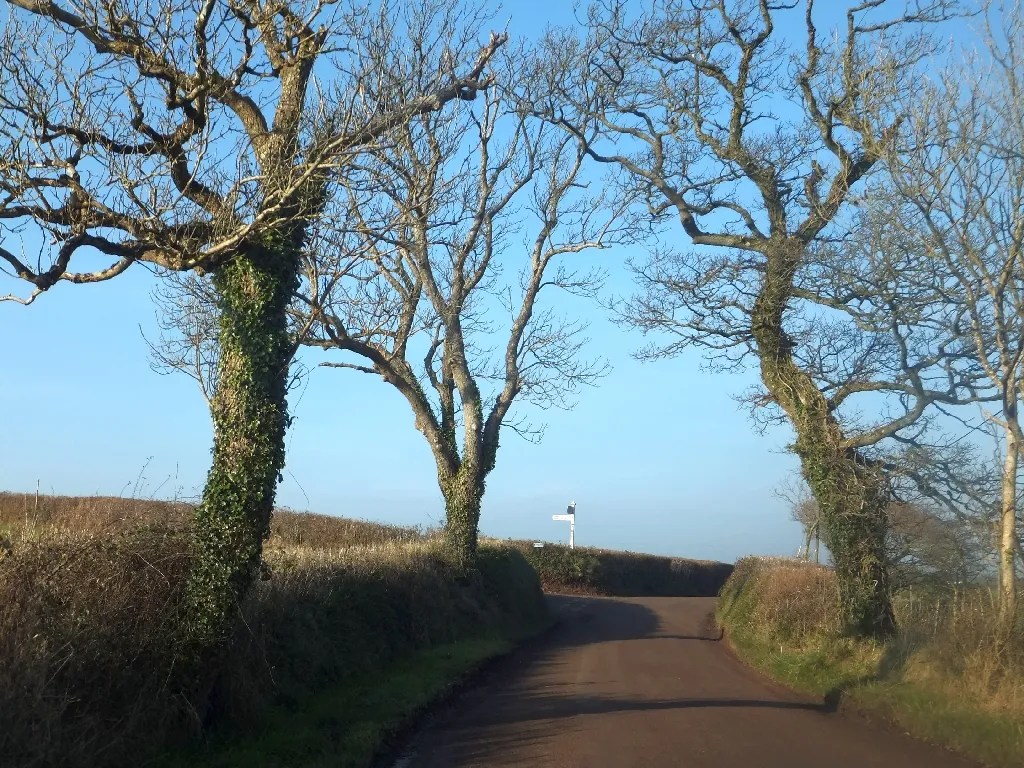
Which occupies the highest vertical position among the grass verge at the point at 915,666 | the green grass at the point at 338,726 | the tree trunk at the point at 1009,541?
the tree trunk at the point at 1009,541

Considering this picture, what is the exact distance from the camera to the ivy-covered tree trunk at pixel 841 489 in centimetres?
1662

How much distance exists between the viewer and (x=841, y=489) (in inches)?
666

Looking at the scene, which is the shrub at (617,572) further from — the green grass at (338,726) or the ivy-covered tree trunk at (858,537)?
the green grass at (338,726)

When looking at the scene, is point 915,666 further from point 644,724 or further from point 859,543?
point 644,724

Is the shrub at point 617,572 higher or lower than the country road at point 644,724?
higher

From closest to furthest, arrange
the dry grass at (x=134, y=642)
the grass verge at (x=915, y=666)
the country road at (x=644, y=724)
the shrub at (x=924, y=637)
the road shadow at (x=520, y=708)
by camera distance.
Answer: the dry grass at (x=134, y=642) < the country road at (x=644, y=724) < the road shadow at (x=520, y=708) < the grass verge at (x=915, y=666) < the shrub at (x=924, y=637)

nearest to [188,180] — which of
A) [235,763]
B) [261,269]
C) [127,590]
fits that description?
[261,269]

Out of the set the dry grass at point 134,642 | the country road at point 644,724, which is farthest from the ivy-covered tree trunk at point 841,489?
the dry grass at point 134,642

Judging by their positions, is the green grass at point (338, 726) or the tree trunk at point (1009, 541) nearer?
the green grass at point (338, 726)

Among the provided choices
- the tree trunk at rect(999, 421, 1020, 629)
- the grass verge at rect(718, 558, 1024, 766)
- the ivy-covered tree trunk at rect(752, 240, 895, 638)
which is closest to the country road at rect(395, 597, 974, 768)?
the grass verge at rect(718, 558, 1024, 766)

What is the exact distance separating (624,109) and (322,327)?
29.0 ft

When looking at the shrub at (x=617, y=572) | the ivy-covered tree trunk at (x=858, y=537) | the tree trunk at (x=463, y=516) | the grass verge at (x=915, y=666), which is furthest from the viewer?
the shrub at (x=617, y=572)

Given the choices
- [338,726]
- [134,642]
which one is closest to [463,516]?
[338,726]

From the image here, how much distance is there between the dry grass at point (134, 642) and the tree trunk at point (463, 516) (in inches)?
327
